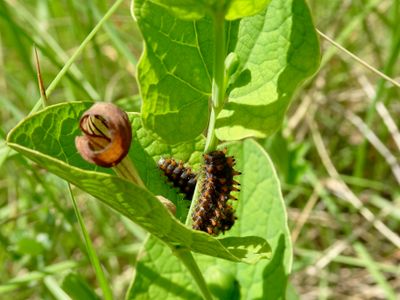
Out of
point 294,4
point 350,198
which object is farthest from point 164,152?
point 350,198

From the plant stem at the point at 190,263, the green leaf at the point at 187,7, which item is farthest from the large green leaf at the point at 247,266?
the green leaf at the point at 187,7

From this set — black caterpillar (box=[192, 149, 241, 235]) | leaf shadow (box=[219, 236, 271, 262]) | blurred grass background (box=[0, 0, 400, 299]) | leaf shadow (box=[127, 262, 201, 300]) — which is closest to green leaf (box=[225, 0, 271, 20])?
black caterpillar (box=[192, 149, 241, 235])

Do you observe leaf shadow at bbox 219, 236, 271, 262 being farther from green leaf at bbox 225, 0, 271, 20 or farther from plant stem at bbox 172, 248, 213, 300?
green leaf at bbox 225, 0, 271, 20

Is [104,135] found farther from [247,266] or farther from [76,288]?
[76,288]

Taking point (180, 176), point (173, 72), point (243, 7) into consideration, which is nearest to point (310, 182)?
point (180, 176)

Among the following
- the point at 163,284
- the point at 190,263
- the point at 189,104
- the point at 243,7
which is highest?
the point at 243,7

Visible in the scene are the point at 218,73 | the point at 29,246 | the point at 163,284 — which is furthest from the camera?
the point at 29,246

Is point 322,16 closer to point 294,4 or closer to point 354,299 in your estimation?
point 354,299
